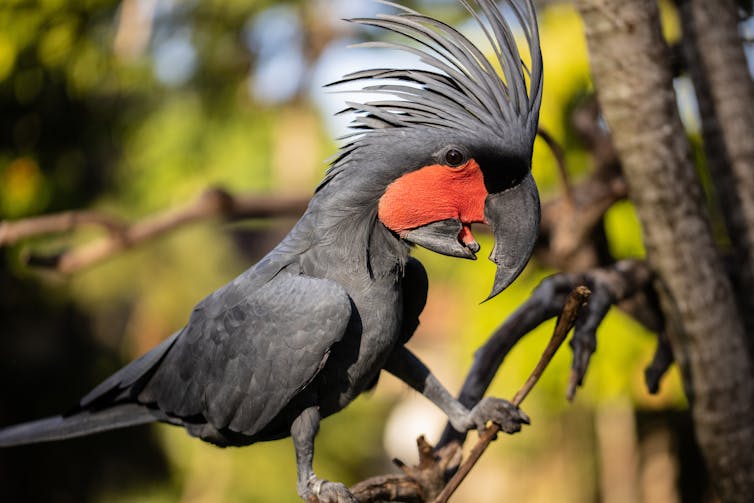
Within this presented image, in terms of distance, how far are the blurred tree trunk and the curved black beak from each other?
0.84 m

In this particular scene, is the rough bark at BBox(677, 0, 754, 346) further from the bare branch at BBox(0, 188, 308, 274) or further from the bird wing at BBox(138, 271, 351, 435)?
the bare branch at BBox(0, 188, 308, 274)

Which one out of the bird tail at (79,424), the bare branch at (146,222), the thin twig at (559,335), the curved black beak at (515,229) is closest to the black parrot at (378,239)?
the curved black beak at (515,229)

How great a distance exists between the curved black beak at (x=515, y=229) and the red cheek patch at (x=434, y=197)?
6 centimetres

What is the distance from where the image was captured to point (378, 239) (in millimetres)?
1798

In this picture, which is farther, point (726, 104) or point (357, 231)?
point (726, 104)

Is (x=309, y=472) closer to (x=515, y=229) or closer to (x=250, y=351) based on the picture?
(x=250, y=351)

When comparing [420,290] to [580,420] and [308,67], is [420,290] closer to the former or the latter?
[308,67]

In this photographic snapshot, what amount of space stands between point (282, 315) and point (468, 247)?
474 millimetres

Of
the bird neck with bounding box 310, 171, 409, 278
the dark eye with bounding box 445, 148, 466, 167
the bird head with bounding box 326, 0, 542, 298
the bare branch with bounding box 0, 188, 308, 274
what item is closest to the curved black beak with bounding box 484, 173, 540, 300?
the bird head with bounding box 326, 0, 542, 298

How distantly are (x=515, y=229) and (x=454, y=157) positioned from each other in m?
0.22

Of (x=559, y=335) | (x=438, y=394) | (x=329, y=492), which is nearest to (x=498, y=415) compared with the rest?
(x=438, y=394)

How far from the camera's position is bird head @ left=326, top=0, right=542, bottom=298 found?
168 cm

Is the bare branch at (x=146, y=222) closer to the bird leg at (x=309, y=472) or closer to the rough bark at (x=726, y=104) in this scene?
the bird leg at (x=309, y=472)

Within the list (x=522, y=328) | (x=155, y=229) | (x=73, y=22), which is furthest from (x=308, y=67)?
(x=522, y=328)
